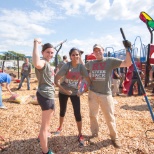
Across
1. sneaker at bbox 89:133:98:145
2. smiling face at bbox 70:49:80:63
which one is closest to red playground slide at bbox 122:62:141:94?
sneaker at bbox 89:133:98:145

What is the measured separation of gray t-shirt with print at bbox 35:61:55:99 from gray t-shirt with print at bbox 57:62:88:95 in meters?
0.60

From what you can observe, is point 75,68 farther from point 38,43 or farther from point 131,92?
point 131,92

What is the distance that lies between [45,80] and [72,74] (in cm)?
80

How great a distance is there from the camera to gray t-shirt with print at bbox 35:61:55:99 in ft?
9.60

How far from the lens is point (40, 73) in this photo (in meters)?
2.92

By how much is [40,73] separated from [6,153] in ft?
5.71

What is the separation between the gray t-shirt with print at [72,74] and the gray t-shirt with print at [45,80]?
1.97 feet

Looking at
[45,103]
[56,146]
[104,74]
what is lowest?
[56,146]

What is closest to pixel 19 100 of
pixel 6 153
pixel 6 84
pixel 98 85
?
pixel 6 84

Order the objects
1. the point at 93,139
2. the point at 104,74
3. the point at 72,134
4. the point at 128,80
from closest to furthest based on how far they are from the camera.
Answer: the point at 104,74, the point at 93,139, the point at 72,134, the point at 128,80

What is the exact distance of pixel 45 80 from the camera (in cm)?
297

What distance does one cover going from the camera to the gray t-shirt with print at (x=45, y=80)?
9.60 feet

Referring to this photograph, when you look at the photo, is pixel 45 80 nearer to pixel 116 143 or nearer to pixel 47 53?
pixel 47 53

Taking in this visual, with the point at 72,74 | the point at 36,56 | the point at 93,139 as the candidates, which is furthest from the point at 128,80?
the point at 36,56
